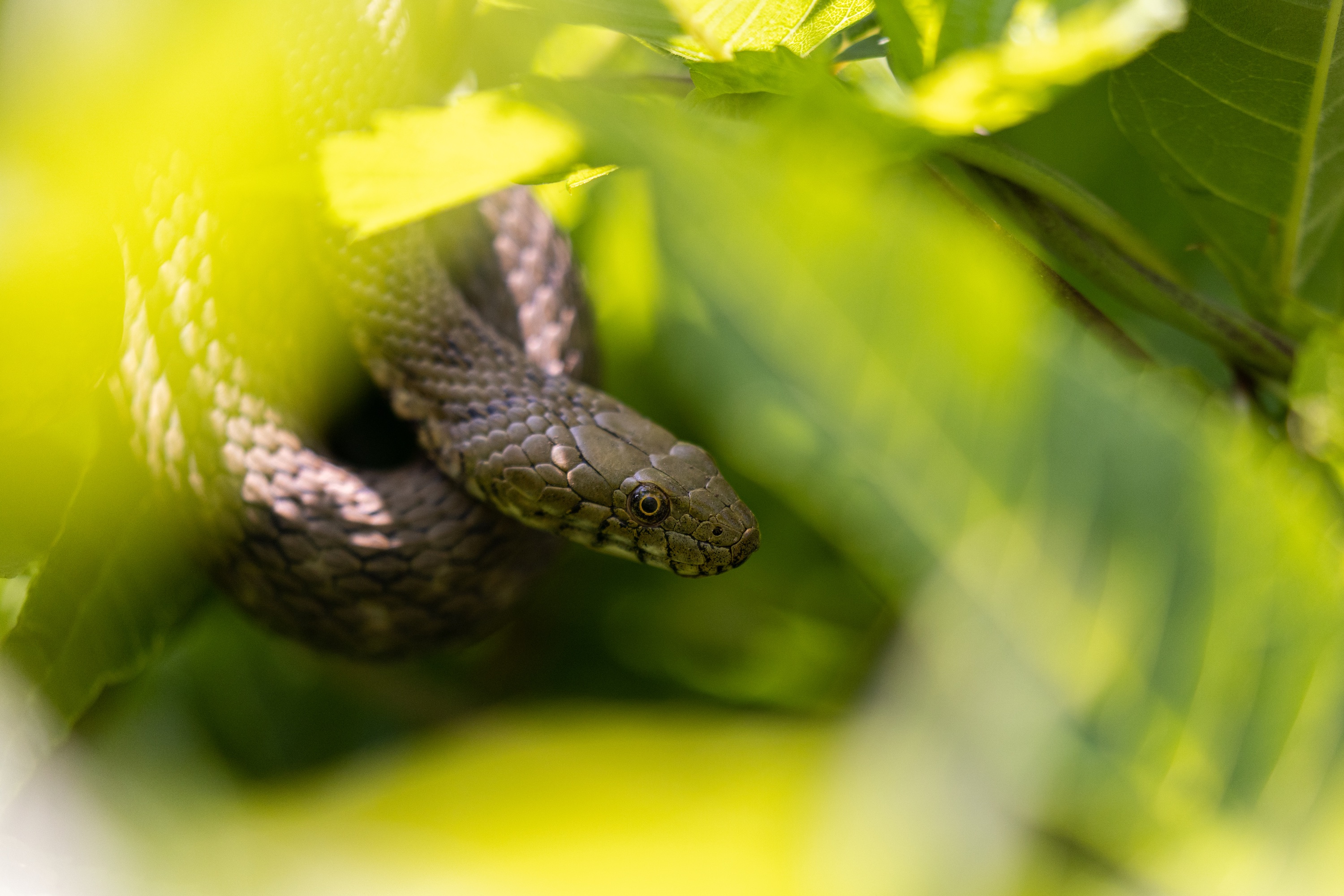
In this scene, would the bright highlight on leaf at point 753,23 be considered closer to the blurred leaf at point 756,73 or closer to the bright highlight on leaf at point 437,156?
the blurred leaf at point 756,73

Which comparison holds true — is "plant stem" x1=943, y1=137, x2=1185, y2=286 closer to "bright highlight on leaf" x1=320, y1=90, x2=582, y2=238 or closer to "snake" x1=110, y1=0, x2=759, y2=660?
"bright highlight on leaf" x1=320, y1=90, x2=582, y2=238

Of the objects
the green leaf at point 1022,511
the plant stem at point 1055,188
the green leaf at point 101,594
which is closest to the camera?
the green leaf at point 1022,511

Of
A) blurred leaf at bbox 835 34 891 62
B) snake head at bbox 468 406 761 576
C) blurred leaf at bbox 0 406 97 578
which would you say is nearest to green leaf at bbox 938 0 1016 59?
blurred leaf at bbox 835 34 891 62

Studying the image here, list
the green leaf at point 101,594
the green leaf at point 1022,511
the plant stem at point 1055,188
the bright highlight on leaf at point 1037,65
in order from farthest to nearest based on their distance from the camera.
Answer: the green leaf at point 101,594 < the plant stem at point 1055,188 < the green leaf at point 1022,511 < the bright highlight on leaf at point 1037,65

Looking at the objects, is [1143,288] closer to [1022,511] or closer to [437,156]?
[1022,511]

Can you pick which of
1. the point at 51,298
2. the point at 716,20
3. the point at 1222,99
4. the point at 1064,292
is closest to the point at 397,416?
the point at 51,298

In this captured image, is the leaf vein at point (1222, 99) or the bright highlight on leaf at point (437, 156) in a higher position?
the leaf vein at point (1222, 99)

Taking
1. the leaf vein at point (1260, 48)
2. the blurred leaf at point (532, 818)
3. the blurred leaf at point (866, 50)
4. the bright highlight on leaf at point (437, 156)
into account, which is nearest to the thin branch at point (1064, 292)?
the blurred leaf at point (866, 50)

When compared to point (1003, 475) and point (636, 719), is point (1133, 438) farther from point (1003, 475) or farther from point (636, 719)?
point (636, 719)

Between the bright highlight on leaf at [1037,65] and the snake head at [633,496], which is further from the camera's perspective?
the snake head at [633,496]
